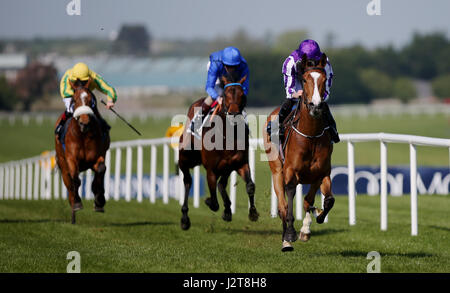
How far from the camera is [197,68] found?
11875 centimetres

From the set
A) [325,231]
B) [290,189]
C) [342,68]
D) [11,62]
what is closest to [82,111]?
[325,231]

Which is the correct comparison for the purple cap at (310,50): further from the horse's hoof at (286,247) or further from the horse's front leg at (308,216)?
the horse's hoof at (286,247)

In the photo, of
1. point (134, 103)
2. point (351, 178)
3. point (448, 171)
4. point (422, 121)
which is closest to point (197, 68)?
point (134, 103)

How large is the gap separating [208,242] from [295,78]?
2211 mm

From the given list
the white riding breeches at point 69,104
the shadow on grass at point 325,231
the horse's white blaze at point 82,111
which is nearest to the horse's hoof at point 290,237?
the shadow on grass at point 325,231

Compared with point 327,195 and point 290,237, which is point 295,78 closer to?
point 327,195

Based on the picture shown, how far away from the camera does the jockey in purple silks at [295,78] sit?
847 cm

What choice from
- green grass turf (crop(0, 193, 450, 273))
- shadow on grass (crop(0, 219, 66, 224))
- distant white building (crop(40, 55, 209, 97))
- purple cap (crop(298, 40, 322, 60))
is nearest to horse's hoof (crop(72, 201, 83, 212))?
green grass turf (crop(0, 193, 450, 273))

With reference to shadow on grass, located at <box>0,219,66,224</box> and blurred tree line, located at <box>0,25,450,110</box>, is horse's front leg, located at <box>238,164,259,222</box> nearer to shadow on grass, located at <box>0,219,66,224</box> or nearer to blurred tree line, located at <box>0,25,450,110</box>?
shadow on grass, located at <box>0,219,66,224</box>

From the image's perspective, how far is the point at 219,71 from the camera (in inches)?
392

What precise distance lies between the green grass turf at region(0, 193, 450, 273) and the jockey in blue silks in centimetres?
150

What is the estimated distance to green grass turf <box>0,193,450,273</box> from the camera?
764 centimetres
